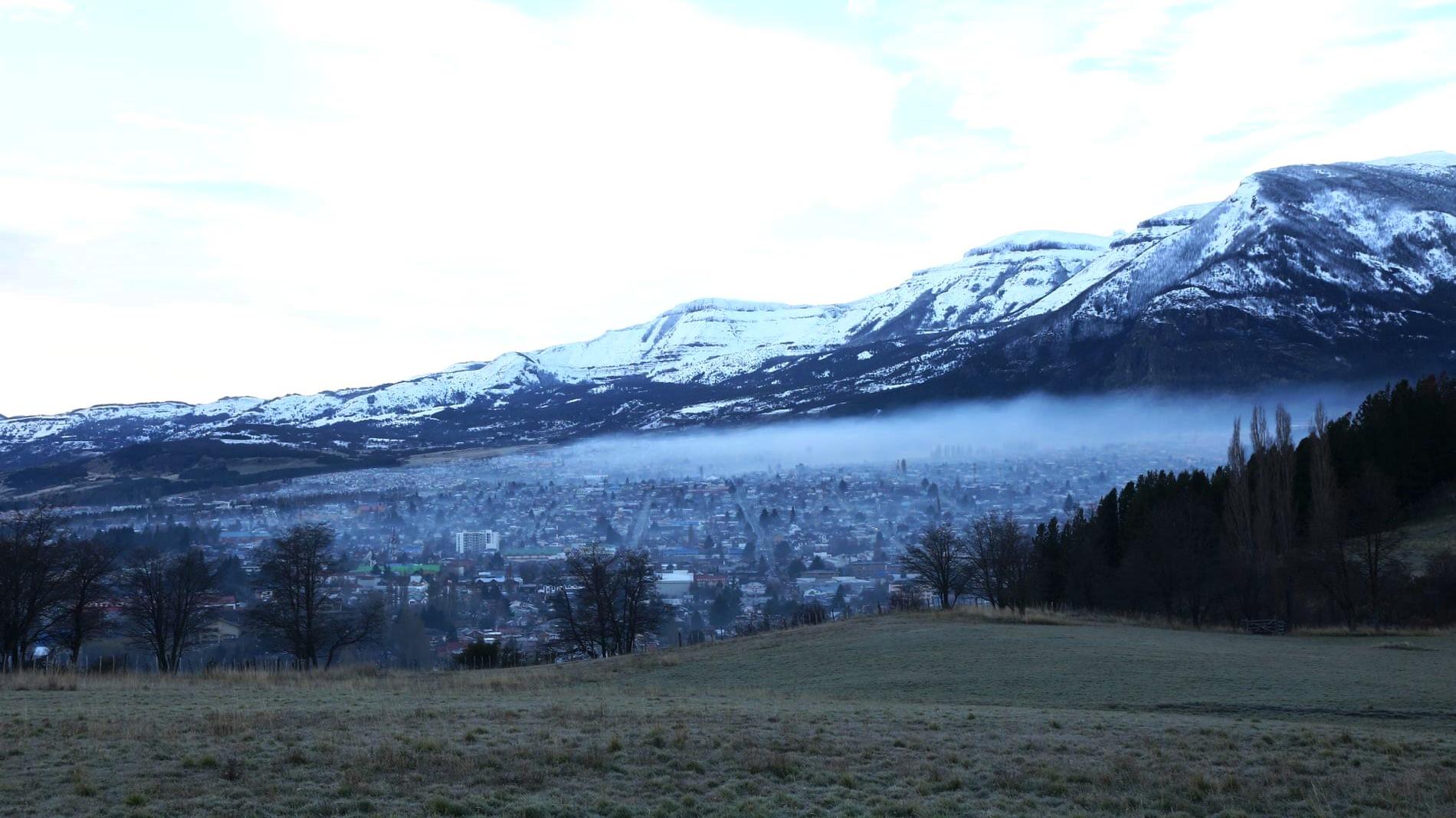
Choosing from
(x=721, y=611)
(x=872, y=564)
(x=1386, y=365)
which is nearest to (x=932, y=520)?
(x=872, y=564)

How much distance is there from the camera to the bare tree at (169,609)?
4312 cm

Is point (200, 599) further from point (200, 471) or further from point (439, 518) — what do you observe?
point (200, 471)

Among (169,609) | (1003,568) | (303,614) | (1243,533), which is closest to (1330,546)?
(1243,533)

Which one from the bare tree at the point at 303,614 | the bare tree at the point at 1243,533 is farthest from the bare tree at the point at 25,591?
the bare tree at the point at 1243,533

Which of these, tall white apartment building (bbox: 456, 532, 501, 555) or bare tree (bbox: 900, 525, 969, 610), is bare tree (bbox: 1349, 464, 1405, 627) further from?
tall white apartment building (bbox: 456, 532, 501, 555)

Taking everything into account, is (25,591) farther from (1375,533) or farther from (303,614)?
(1375,533)

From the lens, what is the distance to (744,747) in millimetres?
14180

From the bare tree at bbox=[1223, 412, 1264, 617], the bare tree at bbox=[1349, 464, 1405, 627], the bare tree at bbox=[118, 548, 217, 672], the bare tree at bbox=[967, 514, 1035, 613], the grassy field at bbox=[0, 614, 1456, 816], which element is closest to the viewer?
the grassy field at bbox=[0, 614, 1456, 816]

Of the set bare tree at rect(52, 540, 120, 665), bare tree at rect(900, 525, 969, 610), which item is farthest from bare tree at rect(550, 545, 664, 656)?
bare tree at rect(52, 540, 120, 665)

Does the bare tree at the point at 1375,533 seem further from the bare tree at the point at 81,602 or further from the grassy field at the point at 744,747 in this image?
the bare tree at the point at 81,602

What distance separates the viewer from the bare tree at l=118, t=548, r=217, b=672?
43.1m

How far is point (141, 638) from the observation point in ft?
147

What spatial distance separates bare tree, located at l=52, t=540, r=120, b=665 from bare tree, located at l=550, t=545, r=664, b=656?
20.3 m

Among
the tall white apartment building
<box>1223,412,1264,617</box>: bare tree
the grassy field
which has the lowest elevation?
the tall white apartment building
